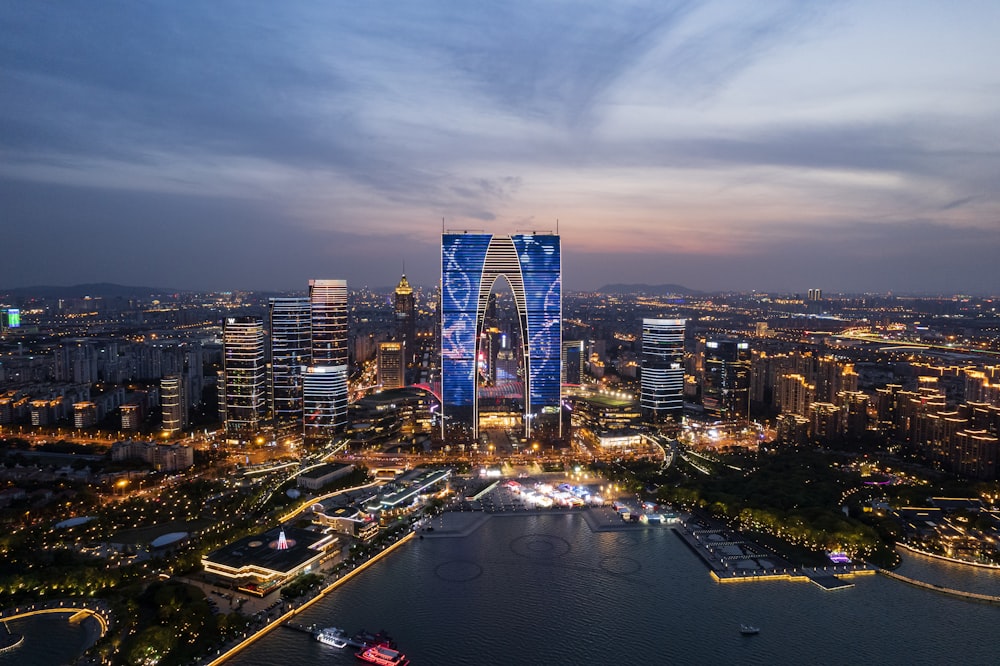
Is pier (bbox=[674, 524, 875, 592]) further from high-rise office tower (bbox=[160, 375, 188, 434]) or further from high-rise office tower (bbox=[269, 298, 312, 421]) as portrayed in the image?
high-rise office tower (bbox=[160, 375, 188, 434])

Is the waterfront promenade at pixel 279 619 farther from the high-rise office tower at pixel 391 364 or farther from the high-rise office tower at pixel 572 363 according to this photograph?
the high-rise office tower at pixel 572 363

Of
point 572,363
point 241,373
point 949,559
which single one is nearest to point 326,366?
point 241,373

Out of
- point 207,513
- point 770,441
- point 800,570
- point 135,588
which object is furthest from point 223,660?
point 770,441

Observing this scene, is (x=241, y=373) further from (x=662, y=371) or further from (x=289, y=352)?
(x=662, y=371)

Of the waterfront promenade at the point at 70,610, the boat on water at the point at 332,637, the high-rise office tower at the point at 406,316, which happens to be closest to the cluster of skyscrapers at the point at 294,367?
the high-rise office tower at the point at 406,316

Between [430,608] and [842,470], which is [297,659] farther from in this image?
[842,470]

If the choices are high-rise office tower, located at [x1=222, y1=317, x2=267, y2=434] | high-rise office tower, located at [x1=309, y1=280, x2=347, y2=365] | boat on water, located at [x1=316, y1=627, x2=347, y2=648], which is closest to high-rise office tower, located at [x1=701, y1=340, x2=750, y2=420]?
high-rise office tower, located at [x1=309, y1=280, x2=347, y2=365]
